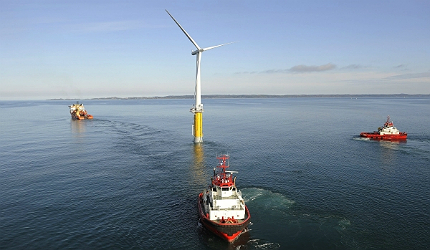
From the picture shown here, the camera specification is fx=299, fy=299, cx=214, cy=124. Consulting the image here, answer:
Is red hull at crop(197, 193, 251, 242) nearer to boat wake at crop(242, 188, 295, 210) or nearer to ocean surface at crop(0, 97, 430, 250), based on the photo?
ocean surface at crop(0, 97, 430, 250)

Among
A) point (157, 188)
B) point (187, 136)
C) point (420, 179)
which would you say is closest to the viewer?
point (157, 188)

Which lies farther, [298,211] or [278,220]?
[298,211]

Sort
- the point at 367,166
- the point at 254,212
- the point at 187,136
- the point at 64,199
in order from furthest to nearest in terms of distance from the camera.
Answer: the point at 187,136 < the point at 367,166 < the point at 64,199 < the point at 254,212

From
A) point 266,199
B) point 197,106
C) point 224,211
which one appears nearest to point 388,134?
point 197,106

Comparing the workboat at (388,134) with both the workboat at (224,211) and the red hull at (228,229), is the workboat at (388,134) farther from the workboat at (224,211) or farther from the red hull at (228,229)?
the red hull at (228,229)

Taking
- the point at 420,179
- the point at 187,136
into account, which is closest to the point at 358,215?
the point at 420,179

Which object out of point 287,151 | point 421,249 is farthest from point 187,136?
point 421,249

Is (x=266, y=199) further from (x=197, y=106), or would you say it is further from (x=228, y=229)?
(x=197, y=106)

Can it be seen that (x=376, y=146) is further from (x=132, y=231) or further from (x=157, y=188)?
(x=132, y=231)
